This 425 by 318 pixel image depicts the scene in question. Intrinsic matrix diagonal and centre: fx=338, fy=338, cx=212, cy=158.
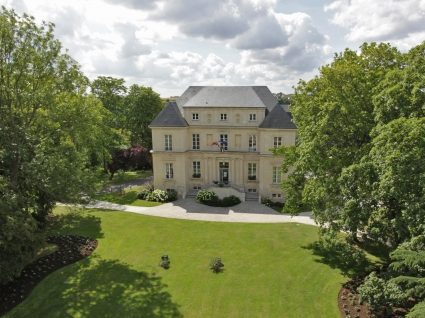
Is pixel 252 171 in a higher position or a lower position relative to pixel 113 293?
higher

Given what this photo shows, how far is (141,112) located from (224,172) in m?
25.1

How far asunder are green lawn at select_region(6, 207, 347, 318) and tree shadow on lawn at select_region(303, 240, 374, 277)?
584 millimetres

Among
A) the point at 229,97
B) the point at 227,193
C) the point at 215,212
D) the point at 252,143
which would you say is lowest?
the point at 215,212

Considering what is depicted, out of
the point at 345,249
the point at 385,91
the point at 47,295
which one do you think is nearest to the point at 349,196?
the point at 345,249

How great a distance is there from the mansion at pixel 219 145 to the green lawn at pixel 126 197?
329 centimetres

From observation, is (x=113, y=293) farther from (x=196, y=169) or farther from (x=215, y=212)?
(x=196, y=169)

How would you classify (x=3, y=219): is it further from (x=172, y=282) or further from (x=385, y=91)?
(x=385, y=91)

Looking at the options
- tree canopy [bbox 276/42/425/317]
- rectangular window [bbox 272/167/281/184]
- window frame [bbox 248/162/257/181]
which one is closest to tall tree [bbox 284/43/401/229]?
tree canopy [bbox 276/42/425/317]

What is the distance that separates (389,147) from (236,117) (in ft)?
83.4

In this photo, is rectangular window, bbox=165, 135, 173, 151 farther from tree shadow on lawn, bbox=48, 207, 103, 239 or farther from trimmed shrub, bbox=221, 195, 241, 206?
tree shadow on lawn, bbox=48, 207, 103, 239

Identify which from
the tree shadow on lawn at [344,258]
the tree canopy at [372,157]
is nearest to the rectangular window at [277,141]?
the tree canopy at [372,157]

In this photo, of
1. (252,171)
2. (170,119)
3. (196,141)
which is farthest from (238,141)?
(170,119)

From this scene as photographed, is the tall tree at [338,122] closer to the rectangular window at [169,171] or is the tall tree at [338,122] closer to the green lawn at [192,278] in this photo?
the green lawn at [192,278]

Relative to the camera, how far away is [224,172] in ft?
136
